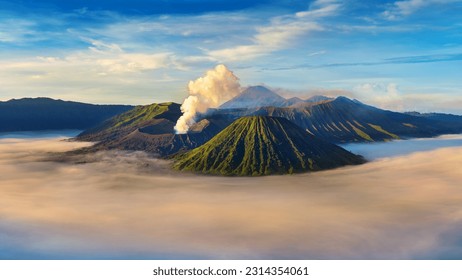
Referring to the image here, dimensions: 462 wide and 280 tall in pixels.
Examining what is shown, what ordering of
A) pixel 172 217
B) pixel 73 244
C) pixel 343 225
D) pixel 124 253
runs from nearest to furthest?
pixel 124 253, pixel 73 244, pixel 343 225, pixel 172 217

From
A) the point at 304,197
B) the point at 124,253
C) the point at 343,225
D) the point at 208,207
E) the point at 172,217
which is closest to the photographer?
the point at 124,253

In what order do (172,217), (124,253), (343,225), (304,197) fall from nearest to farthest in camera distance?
(124,253) → (343,225) → (172,217) → (304,197)

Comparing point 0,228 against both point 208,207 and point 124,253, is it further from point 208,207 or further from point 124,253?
point 208,207

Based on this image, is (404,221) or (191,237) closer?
(191,237)

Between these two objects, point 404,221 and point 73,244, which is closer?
point 73,244

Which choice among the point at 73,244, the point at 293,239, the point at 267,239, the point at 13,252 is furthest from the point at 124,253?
the point at 293,239

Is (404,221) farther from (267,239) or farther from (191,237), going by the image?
(191,237)

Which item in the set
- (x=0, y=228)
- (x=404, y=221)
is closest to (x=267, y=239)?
(x=404, y=221)

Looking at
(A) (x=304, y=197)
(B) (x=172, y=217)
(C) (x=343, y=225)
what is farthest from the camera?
(A) (x=304, y=197)

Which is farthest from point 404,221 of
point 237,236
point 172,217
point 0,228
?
point 0,228
